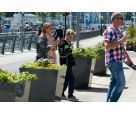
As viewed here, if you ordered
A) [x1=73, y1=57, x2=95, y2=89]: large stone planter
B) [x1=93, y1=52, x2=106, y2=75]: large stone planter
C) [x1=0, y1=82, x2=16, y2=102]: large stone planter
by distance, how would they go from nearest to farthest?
[x1=0, y1=82, x2=16, y2=102]: large stone planter, [x1=73, y1=57, x2=95, y2=89]: large stone planter, [x1=93, y1=52, x2=106, y2=75]: large stone planter

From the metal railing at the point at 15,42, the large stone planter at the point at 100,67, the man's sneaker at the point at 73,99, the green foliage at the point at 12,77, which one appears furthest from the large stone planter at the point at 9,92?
the metal railing at the point at 15,42

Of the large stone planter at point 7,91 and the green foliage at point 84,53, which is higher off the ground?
the large stone planter at point 7,91

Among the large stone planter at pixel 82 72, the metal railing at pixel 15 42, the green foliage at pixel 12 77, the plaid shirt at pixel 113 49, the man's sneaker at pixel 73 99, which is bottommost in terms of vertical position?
the metal railing at pixel 15 42

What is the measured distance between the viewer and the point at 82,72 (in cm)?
1240

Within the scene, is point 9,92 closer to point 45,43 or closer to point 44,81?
point 44,81

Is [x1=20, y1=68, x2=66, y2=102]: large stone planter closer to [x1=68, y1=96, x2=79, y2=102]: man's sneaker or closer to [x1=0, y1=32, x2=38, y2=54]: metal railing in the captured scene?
[x1=68, y1=96, x2=79, y2=102]: man's sneaker

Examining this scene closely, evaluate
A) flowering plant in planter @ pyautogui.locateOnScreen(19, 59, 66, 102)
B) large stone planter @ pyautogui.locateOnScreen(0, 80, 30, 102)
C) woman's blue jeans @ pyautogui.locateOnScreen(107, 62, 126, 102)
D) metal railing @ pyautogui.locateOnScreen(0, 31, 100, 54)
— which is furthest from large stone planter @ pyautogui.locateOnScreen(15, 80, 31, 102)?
metal railing @ pyautogui.locateOnScreen(0, 31, 100, 54)

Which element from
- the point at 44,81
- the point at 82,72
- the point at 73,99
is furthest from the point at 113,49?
the point at 82,72

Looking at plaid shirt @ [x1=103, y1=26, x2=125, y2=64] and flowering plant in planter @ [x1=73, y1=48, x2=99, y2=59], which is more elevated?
plaid shirt @ [x1=103, y1=26, x2=125, y2=64]

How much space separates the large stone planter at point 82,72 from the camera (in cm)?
1231

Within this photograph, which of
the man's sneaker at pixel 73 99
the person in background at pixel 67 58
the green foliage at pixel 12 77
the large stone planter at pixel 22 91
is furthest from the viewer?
the person in background at pixel 67 58

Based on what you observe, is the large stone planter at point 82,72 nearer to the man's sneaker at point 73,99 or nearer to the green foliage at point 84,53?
the green foliage at point 84,53

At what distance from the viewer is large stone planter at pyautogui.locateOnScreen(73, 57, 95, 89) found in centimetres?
1231

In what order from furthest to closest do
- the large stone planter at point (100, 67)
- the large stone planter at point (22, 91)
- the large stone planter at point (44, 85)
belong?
the large stone planter at point (100, 67), the large stone planter at point (44, 85), the large stone planter at point (22, 91)
